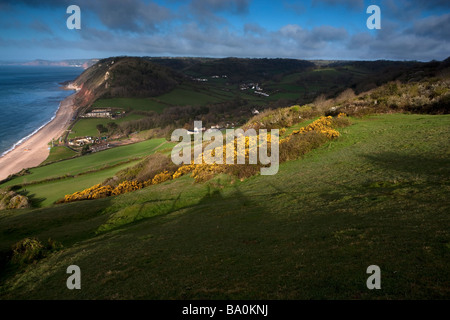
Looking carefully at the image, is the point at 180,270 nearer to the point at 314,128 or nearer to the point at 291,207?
the point at 291,207

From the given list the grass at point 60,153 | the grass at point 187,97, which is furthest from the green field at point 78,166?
the grass at point 187,97

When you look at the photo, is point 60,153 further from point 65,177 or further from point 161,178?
point 161,178

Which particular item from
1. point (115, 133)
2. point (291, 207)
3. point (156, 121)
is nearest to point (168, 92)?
point (156, 121)

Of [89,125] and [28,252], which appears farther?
[89,125]

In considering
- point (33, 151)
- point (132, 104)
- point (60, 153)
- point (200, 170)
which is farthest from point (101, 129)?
point (200, 170)

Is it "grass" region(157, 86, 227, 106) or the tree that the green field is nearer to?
the tree

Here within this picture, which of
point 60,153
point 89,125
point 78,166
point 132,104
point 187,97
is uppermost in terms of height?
point 187,97

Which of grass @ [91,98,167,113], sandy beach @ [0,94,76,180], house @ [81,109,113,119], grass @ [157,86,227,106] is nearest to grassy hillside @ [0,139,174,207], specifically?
sandy beach @ [0,94,76,180]

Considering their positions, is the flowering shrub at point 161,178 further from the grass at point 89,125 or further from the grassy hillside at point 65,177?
the grass at point 89,125
